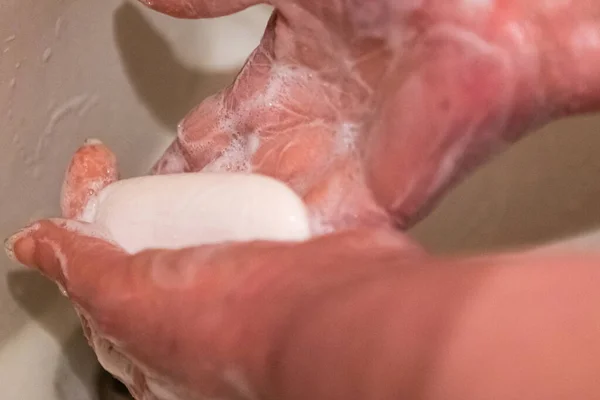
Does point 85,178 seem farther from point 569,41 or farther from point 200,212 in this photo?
point 569,41

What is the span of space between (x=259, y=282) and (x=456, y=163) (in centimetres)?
22

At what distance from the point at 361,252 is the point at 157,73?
57 centimetres

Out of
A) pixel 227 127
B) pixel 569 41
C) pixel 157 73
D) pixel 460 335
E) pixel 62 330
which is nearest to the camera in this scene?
pixel 460 335

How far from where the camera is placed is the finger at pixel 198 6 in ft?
2.08

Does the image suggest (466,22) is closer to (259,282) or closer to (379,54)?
(379,54)

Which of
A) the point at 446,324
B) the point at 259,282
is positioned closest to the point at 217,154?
the point at 259,282

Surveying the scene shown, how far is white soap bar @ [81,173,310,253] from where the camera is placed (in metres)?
0.54

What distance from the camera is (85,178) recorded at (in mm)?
637

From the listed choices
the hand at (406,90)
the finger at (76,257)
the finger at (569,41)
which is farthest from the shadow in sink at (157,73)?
the finger at (569,41)

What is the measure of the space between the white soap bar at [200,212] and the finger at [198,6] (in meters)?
0.15

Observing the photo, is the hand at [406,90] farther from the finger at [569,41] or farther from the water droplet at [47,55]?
the water droplet at [47,55]

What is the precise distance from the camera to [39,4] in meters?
0.70

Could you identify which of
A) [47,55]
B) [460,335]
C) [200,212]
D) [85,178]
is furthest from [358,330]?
[47,55]

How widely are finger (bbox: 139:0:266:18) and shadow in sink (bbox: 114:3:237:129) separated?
203mm
